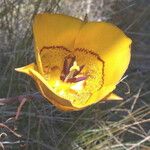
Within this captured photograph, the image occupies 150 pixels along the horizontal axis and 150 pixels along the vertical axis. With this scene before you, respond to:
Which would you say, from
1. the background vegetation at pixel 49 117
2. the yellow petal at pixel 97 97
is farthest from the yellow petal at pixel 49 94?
the background vegetation at pixel 49 117

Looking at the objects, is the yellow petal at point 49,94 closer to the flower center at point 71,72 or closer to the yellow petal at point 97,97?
the yellow petal at point 97,97

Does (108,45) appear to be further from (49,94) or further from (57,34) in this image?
(49,94)

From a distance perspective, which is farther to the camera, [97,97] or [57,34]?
[57,34]

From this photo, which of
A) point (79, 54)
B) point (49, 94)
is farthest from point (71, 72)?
point (49, 94)

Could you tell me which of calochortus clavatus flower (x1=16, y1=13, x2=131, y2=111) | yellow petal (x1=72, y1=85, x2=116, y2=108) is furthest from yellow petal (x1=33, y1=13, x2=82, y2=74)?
yellow petal (x1=72, y1=85, x2=116, y2=108)

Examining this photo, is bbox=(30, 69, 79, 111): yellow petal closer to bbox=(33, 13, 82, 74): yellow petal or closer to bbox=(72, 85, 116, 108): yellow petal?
bbox=(72, 85, 116, 108): yellow petal

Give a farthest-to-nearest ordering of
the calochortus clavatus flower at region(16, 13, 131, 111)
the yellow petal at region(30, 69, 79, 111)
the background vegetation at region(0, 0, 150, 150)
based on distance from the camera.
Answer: the background vegetation at region(0, 0, 150, 150)
the calochortus clavatus flower at region(16, 13, 131, 111)
the yellow petal at region(30, 69, 79, 111)

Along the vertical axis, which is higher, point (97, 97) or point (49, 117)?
point (97, 97)

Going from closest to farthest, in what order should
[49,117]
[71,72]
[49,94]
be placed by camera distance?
[49,94] → [71,72] → [49,117]
